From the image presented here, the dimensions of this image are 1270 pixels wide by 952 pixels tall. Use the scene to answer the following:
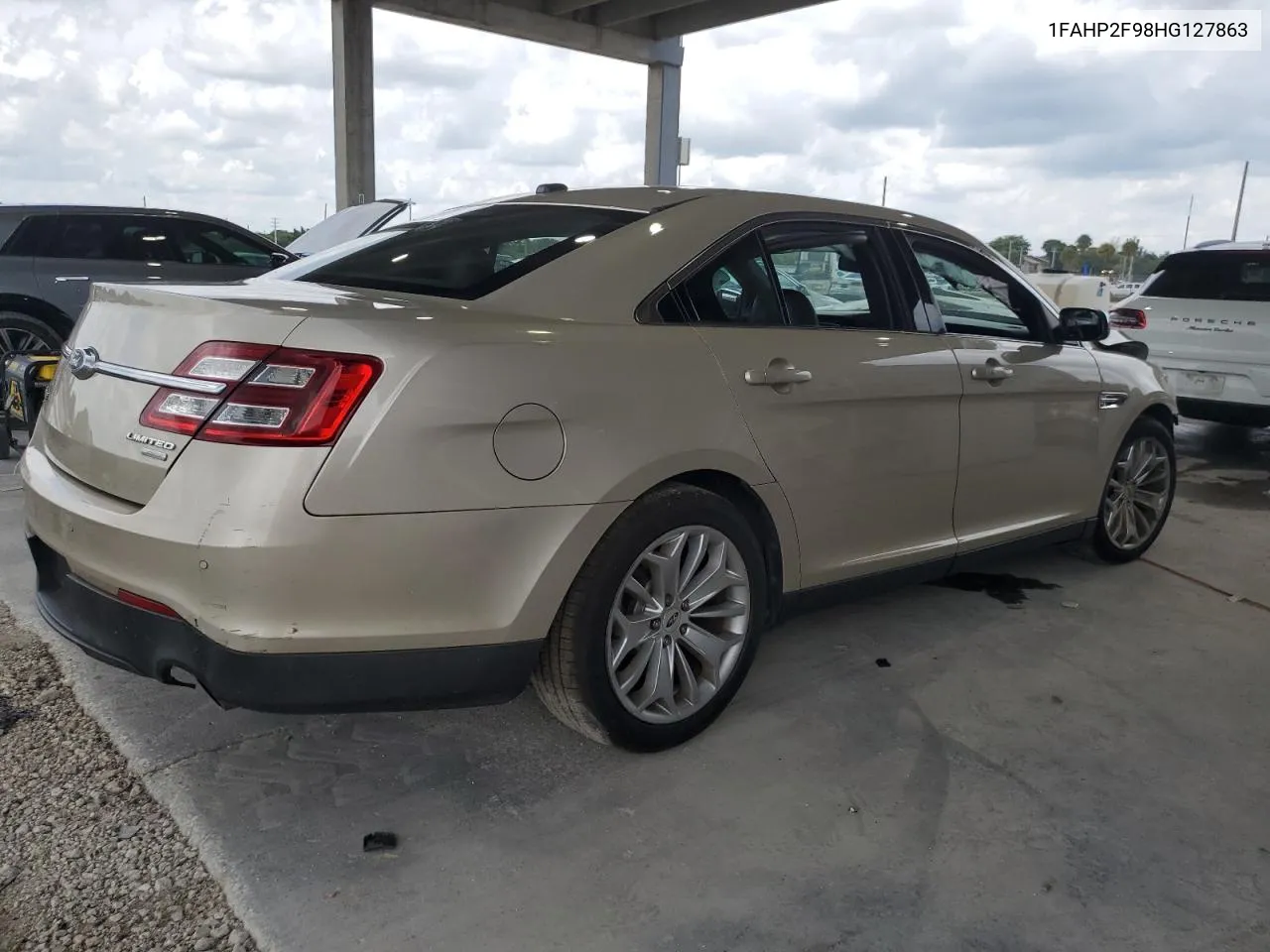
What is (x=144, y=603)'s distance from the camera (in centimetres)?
217

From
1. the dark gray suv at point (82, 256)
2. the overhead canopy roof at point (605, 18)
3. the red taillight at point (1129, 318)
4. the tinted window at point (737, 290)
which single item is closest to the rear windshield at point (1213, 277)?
the red taillight at point (1129, 318)

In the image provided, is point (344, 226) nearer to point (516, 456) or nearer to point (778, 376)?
point (778, 376)

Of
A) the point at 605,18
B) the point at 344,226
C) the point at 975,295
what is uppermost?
the point at 605,18

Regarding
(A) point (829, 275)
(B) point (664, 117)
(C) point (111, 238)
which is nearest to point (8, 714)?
(A) point (829, 275)

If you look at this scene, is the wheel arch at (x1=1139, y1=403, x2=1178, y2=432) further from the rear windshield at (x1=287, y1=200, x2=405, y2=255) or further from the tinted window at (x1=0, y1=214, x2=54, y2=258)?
the tinted window at (x1=0, y1=214, x2=54, y2=258)

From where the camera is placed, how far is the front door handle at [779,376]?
2.74 m

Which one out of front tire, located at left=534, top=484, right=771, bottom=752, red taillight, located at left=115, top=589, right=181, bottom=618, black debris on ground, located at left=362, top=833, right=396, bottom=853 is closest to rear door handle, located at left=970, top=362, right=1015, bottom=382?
front tire, located at left=534, top=484, right=771, bottom=752

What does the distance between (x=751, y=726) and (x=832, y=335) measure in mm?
1175

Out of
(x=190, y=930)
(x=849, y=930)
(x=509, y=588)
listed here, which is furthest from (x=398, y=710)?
(x=849, y=930)

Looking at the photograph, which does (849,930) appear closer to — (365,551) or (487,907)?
(487,907)

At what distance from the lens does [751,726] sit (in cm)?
291

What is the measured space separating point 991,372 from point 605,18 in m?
19.3

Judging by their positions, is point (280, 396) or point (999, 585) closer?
point (280, 396)

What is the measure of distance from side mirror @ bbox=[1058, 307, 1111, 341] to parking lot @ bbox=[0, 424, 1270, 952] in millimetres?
1191
